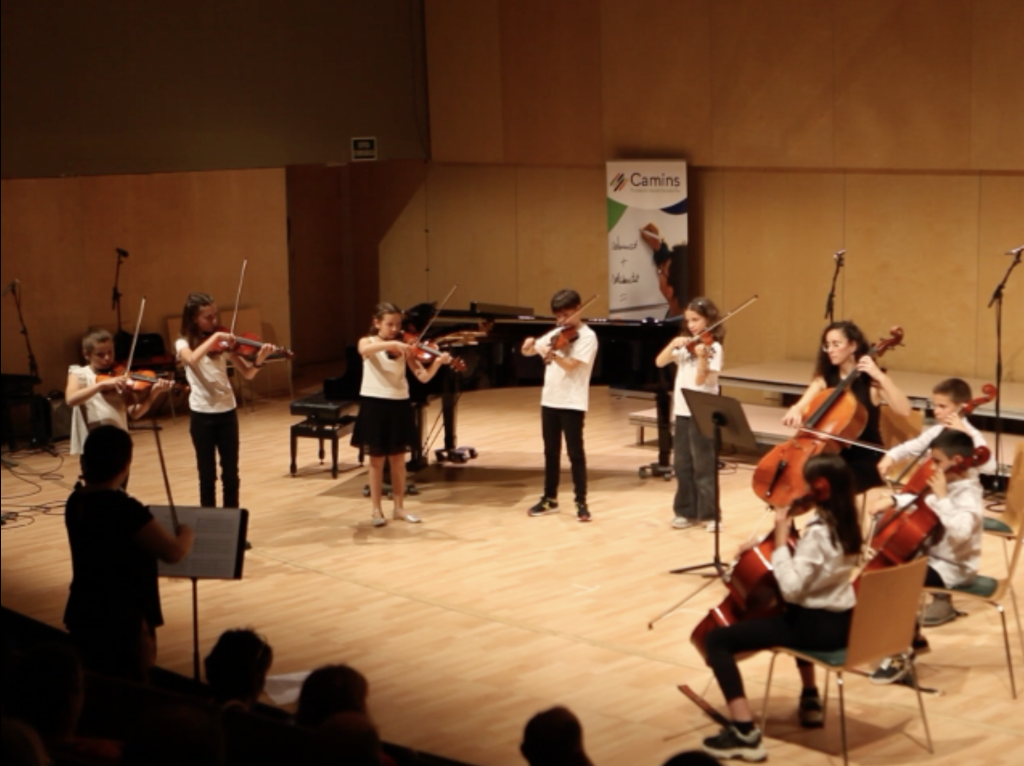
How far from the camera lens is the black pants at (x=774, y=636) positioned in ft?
17.3

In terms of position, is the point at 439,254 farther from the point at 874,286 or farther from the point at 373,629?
the point at 373,629

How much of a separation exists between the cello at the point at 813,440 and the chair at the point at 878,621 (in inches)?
53.0

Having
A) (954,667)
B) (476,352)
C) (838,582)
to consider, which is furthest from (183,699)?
(476,352)

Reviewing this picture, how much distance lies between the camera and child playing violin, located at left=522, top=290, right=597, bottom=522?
884cm

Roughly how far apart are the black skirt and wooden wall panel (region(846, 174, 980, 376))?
471 cm

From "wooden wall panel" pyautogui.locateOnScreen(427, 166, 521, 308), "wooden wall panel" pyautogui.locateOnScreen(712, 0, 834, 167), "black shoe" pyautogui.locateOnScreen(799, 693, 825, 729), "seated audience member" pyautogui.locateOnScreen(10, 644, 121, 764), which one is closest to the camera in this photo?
"seated audience member" pyautogui.locateOnScreen(10, 644, 121, 764)

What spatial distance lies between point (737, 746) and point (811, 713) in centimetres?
45

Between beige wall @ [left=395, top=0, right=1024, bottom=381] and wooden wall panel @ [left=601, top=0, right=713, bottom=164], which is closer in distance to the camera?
beige wall @ [left=395, top=0, right=1024, bottom=381]

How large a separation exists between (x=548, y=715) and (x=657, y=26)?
1032 centimetres

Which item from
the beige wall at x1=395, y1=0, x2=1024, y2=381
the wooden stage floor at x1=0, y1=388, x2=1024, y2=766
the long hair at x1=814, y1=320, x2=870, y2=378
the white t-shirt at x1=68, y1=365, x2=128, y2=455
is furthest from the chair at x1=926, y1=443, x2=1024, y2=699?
the beige wall at x1=395, y1=0, x2=1024, y2=381

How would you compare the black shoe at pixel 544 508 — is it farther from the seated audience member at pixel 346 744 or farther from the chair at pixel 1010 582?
the seated audience member at pixel 346 744

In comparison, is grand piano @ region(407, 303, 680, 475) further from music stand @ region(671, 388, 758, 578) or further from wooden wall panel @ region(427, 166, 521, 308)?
wooden wall panel @ region(427, 166, 521, 308)

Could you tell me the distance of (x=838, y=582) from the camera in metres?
5.27

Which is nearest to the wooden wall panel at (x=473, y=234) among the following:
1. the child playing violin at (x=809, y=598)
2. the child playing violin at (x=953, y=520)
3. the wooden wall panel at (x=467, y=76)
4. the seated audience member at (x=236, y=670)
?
the wooden wall panel at (x=467, y=76)
